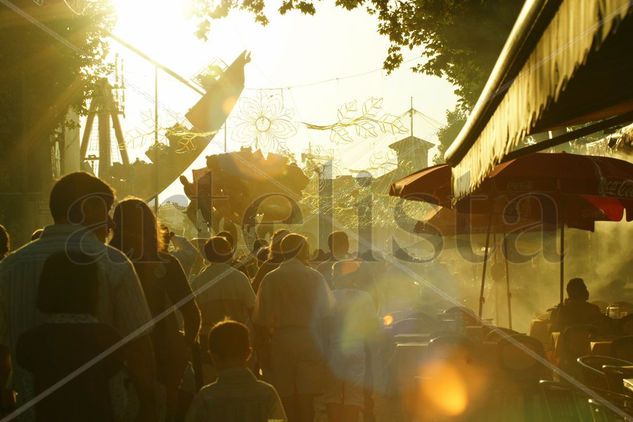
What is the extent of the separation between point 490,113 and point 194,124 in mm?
32565

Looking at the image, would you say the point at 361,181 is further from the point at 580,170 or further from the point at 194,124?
the point at 580,170

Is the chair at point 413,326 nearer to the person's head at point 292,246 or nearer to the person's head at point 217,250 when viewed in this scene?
the person's head at point 217,250

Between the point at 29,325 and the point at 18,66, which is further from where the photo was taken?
the point at 18,66

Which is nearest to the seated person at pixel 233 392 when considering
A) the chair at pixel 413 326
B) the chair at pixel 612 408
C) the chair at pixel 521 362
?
the chair at pixel 612 408

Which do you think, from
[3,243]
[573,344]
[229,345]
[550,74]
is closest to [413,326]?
[573,344]

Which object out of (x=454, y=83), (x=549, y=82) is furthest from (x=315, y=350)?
(x=454, y=83)

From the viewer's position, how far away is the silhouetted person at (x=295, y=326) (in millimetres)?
8359

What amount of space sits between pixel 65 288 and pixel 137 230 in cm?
168

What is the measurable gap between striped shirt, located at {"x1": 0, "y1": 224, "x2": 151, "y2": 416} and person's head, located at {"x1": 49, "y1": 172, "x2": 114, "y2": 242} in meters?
0.08

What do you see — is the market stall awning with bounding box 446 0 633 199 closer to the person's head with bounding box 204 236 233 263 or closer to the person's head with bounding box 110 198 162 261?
the person's head with bounding box 110 198 162 261

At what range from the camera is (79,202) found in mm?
Result: 5004

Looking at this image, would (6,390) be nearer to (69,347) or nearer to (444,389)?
(69,347)

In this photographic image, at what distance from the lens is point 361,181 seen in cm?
3231

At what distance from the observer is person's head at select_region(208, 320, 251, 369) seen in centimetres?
559
